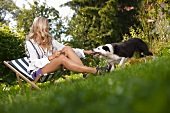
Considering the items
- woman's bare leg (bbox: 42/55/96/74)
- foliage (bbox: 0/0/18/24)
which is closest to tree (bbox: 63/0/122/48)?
foliage (bbox: 0/0/18/24)

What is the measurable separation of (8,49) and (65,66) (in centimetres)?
443

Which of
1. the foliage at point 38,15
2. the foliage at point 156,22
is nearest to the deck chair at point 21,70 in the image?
the foliage at point 156,22

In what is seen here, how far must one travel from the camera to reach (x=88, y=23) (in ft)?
67.3

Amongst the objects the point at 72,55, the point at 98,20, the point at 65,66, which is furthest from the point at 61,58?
the point at 98,20

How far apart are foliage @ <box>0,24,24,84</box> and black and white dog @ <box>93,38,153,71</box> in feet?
10.0

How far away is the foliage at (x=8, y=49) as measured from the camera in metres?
8.53

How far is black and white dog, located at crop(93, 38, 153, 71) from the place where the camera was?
6.49 metres

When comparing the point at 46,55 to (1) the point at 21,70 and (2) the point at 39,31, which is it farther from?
(1) the point at 21,70

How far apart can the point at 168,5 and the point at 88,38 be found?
30.4ft

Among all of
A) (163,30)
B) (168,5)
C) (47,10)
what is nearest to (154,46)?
(163,30)

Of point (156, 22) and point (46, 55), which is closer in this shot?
point (46, 55)

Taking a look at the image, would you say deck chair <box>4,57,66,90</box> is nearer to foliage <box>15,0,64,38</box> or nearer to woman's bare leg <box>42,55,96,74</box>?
woman's bare leg <box>42,55,96,74</box>

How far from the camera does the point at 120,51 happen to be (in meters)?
6.66

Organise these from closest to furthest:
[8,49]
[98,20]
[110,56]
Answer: [110,56] < [8,49] < [98,20]
